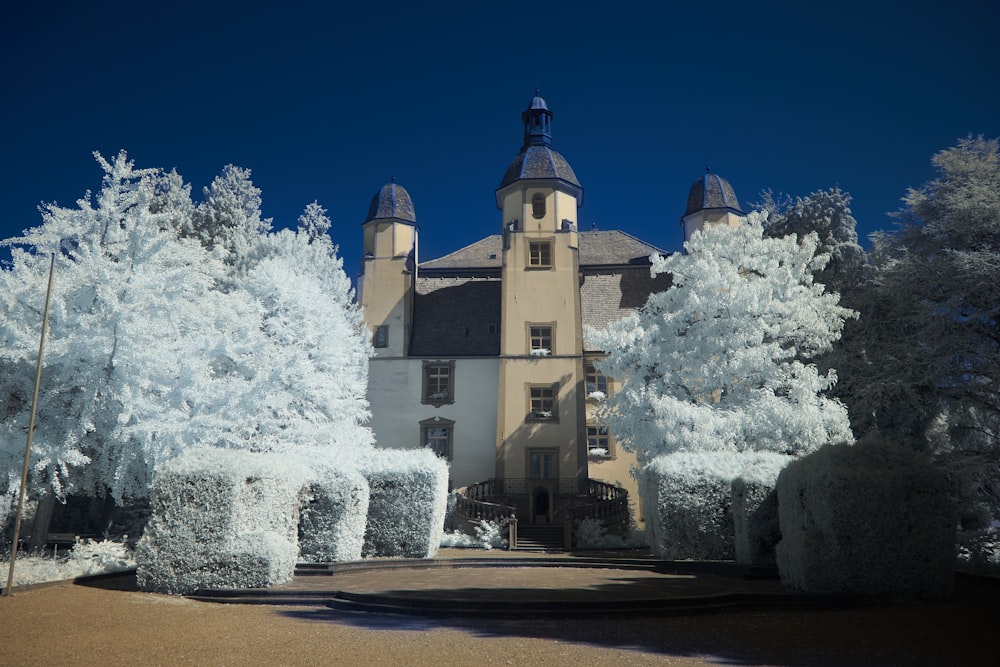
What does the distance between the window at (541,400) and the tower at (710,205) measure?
1047cm

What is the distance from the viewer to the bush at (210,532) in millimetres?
12117

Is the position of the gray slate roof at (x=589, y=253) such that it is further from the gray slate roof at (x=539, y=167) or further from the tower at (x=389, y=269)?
the gray slate roof at (x=539, y=167)

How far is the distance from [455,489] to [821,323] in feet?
51.9

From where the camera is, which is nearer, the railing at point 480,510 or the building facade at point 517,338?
the railing at point 480,510

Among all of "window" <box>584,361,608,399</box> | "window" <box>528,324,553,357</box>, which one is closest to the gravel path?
"window" <box>528,324,553,357</box>

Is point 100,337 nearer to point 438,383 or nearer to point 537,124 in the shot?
point 438,383

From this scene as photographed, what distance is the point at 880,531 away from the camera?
11227mm

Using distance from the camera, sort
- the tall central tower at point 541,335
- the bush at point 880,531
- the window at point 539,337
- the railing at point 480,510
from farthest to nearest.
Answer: the window at point 539,337 < the tall central tower at point 541,335 < the railing at point 480,510 < the bush at point 880,531

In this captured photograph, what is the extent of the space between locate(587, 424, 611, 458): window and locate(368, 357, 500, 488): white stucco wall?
13.6 ft

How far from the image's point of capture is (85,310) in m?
17.5

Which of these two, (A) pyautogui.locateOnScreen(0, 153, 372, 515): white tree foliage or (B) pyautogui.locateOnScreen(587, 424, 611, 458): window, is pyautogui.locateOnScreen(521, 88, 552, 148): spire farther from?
(A) pyautogui.locateOnScreen(0, 153, 372, 515): white tree foliage

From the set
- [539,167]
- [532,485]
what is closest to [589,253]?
[539,167]

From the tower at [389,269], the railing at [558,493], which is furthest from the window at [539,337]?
the tower at [389,269]

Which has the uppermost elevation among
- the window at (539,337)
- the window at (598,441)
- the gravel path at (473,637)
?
the window at (539,337)
